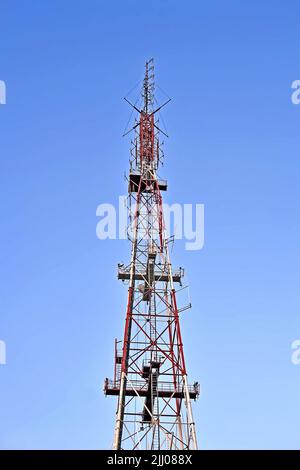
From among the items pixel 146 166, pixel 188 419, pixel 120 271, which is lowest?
pixel 188 419

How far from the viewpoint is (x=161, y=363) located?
37344 millimetres

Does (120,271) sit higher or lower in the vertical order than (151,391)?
higher

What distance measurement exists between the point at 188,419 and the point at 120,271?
11.8 m

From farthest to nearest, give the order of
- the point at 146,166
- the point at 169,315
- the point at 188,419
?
the point at 146,166 → the point at 169,315 → the point at 188,419

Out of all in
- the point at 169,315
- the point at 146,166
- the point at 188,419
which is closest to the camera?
the point at 188,419

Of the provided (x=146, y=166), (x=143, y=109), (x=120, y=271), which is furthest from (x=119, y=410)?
(x=143, y=109)

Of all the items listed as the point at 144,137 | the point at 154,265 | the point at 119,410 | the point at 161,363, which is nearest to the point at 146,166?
the point at 144,137

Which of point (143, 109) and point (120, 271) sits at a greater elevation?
point (143, 109)
